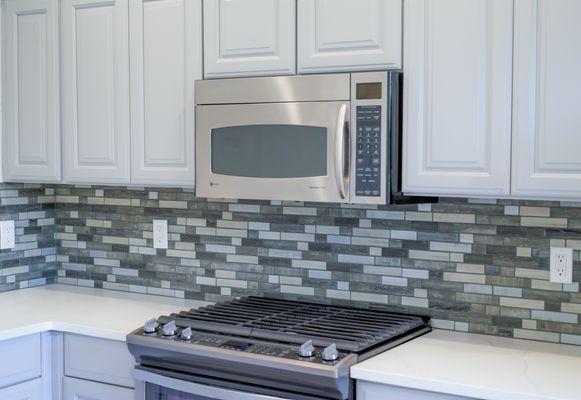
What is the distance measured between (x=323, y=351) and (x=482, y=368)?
433 mm

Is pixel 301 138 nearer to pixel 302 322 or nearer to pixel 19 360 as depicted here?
pixel 302 322

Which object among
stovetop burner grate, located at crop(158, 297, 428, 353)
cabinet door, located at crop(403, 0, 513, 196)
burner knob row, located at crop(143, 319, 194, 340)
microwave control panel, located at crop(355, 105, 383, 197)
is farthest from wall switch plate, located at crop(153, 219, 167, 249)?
cabinet door, located at crop(403, 0, 513, 196)

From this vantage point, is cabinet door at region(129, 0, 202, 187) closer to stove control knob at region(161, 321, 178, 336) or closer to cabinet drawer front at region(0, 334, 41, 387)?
stove control knob at region(161, 321, 178, 336)

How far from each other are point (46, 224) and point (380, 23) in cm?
189

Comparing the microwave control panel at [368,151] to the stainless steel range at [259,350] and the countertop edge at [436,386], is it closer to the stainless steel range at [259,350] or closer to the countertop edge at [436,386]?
the stainless steel range at [259,350]

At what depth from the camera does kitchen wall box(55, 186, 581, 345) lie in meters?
2.45

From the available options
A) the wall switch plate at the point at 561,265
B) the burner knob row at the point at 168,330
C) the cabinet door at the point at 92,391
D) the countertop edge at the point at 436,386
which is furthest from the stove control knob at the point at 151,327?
the wall switch plate at the point at 561,265

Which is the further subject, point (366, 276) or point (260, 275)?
point (260, 275)

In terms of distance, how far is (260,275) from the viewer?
3.01 metres

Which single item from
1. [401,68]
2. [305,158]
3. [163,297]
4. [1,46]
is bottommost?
[163,297]

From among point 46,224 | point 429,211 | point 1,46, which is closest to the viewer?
point 429,211

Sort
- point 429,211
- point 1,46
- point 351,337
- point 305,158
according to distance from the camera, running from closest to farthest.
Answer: point 351,337
point 305,158
point 429,211
point 1,46

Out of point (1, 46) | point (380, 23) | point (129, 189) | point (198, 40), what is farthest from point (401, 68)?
point (1, 46)

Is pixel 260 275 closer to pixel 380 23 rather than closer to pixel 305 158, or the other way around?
pixel 305 158
